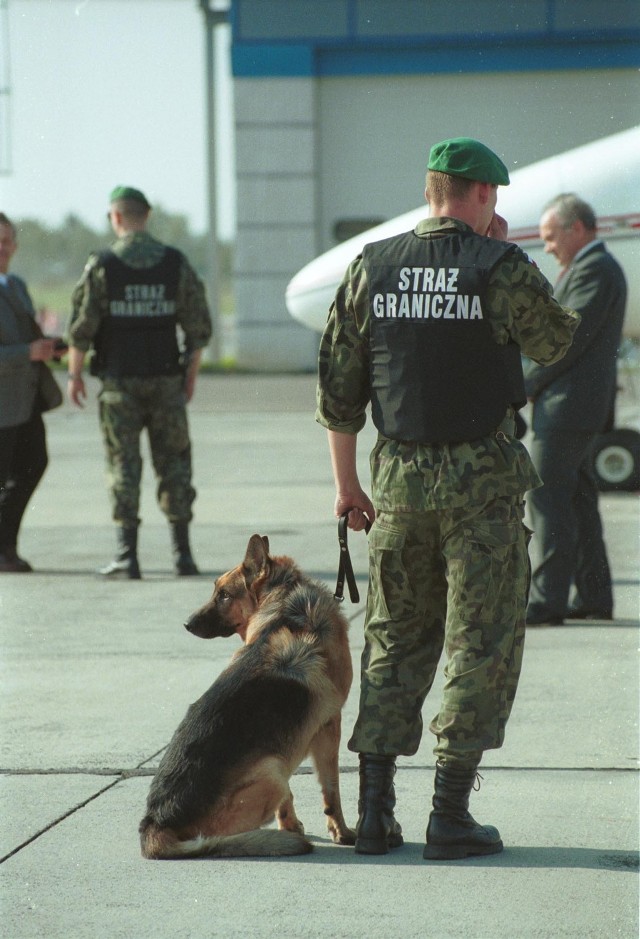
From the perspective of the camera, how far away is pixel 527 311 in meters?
3.37

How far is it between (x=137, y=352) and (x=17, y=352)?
75cm

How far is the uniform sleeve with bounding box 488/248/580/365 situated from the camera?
3.34 m

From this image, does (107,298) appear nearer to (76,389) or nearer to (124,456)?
(76,389)

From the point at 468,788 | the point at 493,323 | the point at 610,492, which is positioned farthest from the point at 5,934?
the point at 610,492

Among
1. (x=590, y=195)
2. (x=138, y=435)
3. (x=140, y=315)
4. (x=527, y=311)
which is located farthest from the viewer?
(x=590, y=195)

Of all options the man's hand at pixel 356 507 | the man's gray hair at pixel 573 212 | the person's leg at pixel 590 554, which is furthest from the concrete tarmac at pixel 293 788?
the man's gray hair at pixel 573 212

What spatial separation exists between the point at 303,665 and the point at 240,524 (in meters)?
A: 6.04

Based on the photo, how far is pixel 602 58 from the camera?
36.0 feet

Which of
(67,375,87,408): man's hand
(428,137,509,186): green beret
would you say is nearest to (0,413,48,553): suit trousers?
(67,375,87,408): man's hand

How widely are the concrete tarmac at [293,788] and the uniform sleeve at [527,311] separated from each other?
4.33 feet

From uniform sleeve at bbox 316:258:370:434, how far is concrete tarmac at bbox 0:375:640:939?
1.16 m

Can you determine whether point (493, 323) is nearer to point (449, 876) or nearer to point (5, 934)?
point (449, 876)

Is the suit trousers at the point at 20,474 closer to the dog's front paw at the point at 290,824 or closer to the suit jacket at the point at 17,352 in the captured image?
the suit jacket at the point at 17,352

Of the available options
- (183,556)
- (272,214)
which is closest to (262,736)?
(183,556)
